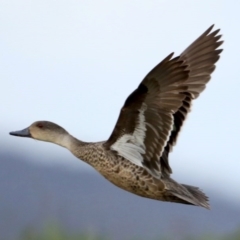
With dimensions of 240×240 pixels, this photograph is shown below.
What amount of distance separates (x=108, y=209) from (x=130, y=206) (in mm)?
1303

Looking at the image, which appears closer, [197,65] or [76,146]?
[76,146]

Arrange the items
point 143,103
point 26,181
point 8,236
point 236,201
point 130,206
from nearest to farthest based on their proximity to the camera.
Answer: point 143,103 < point 8,236 < point 130,206 < point 236,201 < point 26,181

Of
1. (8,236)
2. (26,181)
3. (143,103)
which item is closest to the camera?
(143,103)

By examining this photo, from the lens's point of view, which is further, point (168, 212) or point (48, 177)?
point (48, 177)

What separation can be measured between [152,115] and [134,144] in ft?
1.04

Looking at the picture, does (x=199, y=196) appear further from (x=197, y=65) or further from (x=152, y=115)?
(x=197, y=65)

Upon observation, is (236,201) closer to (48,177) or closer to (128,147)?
(48,177)

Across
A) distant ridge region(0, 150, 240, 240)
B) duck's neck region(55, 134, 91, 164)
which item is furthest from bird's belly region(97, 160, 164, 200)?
distant ridge region(0, 150, 240, 240)

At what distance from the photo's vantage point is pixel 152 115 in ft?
40.4

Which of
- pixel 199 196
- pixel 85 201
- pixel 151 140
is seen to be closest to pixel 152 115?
pixel 151 140

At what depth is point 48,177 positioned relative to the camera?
85000mm

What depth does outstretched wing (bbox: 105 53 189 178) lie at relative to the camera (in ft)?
40.1

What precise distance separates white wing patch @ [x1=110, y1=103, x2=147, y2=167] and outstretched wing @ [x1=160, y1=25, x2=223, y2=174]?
334mm

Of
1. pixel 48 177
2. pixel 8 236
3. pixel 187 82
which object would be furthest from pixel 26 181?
pixel 187 82
